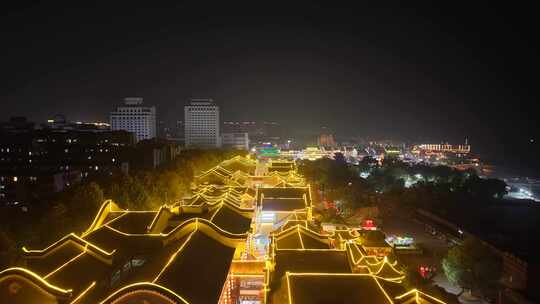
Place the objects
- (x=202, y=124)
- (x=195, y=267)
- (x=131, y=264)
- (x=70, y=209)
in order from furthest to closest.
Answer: (x=202, y=124) < (x=70, y=209) < (x=131, y=264) < (x=195, y=267)

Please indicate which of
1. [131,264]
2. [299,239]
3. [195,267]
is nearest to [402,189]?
[299,239]

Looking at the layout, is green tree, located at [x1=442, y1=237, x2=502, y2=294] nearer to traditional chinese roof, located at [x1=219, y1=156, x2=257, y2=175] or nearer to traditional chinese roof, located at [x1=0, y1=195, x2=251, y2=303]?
traditional chinese roof, located at [x1=0, y1=195, x2=251, y2=303]

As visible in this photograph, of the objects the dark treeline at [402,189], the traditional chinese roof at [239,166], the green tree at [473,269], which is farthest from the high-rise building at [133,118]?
the green tree at [473,269]

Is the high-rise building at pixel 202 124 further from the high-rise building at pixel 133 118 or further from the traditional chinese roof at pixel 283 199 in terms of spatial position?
the traditional chinese roof at pixel 283 199

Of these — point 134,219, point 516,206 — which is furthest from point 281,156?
point 134,219

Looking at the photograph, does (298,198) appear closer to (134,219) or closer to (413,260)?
(413,260)

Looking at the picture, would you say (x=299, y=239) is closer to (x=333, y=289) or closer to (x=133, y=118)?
(x=333, y=289)
